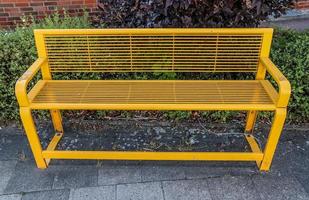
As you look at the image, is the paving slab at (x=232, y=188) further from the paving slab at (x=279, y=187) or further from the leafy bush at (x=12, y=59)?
the leafy bush at (x=12, y=59)

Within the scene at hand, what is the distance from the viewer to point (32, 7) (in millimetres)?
4477

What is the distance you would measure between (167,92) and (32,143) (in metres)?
1.15

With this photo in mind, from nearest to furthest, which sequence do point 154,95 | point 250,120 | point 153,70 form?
point 154,95 < point 153,70 < point 250,120

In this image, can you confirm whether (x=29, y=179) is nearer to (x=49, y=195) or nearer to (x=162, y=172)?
(x=49, y=195)

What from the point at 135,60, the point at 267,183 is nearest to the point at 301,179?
the point at 267,183

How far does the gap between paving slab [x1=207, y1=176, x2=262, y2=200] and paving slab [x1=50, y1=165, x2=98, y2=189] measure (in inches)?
37.2

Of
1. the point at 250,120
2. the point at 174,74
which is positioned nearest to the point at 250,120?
the point at 250,120

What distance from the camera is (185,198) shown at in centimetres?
252

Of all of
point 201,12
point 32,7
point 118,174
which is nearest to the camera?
point 118,174

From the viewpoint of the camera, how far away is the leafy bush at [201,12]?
2.72 meters

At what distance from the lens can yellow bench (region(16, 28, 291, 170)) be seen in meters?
2.53

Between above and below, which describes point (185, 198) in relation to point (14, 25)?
below

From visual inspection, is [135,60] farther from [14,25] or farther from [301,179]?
[14,25]

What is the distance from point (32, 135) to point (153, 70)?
1163mm
